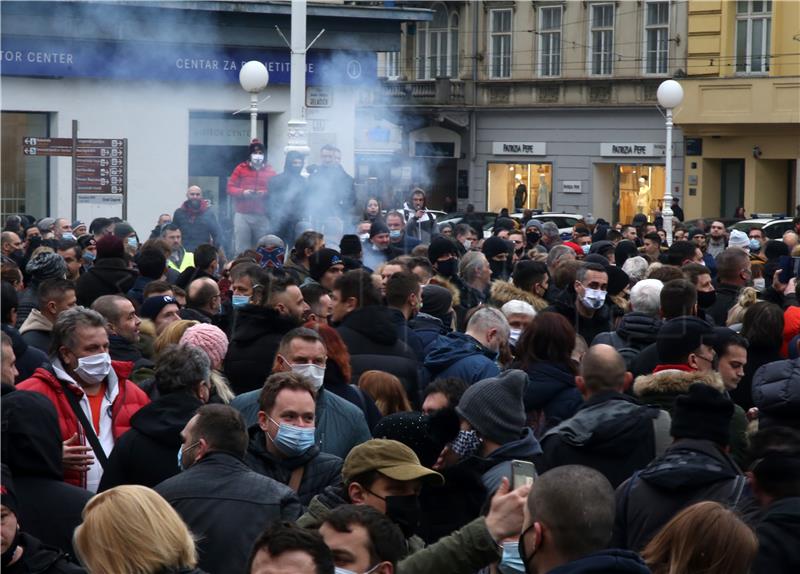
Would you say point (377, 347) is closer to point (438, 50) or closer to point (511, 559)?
point (511, 559)

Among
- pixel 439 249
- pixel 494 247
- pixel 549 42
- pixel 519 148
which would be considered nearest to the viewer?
pixel 439 249

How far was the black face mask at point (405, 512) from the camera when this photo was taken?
16.6ft

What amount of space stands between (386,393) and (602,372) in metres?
1.32

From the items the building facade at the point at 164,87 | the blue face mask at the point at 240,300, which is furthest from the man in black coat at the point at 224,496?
the building facade at the point at 164,87

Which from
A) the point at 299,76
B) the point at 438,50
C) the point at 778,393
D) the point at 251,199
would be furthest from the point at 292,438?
the point at 438,50

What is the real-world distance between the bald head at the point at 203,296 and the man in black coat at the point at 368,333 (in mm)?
908

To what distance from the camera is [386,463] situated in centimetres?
512

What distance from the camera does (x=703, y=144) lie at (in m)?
39.3

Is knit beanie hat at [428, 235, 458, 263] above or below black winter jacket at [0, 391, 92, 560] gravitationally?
above

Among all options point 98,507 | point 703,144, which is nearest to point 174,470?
point 98,507

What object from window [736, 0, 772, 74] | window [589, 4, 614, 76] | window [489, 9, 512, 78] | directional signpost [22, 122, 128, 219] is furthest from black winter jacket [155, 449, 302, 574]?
window [489, 9, 512, 78]

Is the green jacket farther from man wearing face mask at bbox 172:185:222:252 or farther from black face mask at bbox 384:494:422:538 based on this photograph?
man wearing face mask at bbox 172:185:222:252

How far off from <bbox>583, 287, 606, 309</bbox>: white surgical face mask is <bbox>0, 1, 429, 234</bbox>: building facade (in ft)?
43.7

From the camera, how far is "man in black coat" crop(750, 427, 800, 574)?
16.4ft
